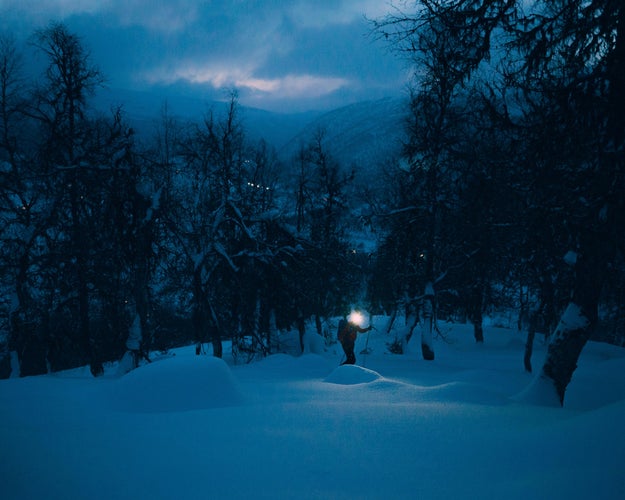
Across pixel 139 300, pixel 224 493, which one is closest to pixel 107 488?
pixel 224 493

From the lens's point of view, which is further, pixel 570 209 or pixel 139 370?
pixel 570 209

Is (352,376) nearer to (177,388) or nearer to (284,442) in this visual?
(177,388)

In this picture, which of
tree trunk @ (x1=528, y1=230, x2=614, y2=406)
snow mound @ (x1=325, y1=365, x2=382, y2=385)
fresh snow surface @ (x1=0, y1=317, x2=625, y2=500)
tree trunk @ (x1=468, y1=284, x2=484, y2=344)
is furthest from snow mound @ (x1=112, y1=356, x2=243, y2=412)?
tree trunk @ (x1=468, y1=284, x2=484, y2=344)

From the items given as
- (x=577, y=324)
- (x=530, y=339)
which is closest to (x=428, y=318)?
(x=530, y=339)

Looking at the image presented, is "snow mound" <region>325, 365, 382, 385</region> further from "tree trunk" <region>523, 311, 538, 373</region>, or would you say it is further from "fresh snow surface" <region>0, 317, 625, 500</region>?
"tree trunk" <region>523, 311, 538, 373</region>

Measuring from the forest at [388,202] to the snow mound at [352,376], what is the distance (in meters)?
2.75

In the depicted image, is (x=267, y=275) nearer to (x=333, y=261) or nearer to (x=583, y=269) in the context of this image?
(x=333, y=261)

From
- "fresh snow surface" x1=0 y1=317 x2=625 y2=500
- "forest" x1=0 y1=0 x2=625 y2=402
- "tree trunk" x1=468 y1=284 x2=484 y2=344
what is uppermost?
"forest" x1=0 y1=0 x2=625 y2=402

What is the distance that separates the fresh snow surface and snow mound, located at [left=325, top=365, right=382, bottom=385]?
1.22 metres

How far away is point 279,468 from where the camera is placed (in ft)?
8.93

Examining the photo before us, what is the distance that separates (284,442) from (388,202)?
669 inches

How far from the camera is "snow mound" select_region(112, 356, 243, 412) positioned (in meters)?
4.38

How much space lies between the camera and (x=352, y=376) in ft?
22.4

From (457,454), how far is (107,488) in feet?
8.53
